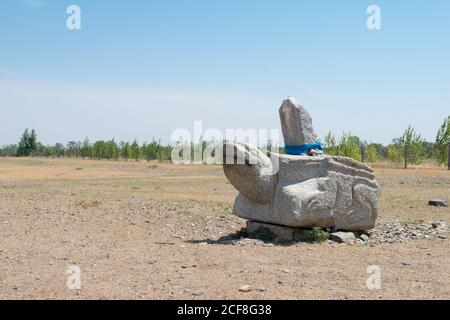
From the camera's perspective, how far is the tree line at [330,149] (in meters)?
46.4

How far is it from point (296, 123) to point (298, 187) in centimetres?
149

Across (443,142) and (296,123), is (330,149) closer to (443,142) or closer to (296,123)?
(443,142)

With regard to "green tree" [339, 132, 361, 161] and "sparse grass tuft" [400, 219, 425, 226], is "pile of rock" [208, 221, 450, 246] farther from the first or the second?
"green tree" [339, 132, 361, 161]

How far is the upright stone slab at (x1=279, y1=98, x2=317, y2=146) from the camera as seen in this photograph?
10703 millimetres

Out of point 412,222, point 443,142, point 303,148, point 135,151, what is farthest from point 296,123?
point 135,151

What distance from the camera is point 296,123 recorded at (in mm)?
10742

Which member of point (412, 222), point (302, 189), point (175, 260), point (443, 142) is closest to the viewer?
point (175, 260)

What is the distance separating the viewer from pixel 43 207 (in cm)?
1393

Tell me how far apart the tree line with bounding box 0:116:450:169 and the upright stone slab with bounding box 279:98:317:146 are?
12.6 meters

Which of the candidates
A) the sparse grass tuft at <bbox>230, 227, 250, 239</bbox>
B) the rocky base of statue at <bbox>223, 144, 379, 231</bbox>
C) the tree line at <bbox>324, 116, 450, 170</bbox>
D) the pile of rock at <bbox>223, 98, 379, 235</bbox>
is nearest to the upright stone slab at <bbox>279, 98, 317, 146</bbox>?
the pile of rock at <bbox>223, 98, 379, 235</bbox>
